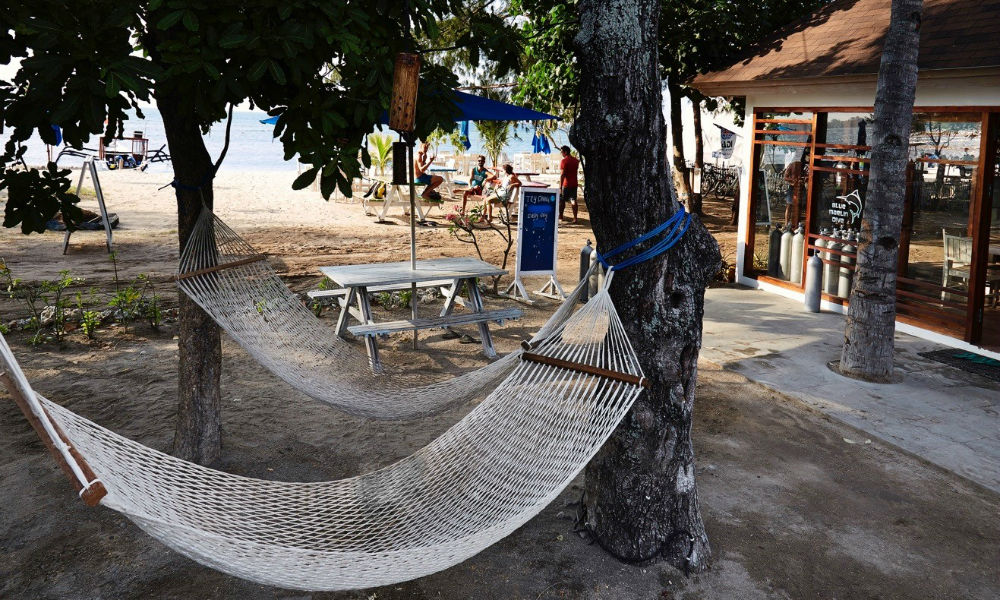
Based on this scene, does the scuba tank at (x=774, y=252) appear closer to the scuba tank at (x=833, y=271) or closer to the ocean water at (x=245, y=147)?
the scuba tank at (x=833, y=271)

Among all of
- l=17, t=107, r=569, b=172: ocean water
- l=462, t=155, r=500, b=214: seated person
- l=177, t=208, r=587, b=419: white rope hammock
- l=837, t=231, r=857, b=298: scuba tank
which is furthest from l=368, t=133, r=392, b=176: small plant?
l=177, t=208, r=587, b=419: white rope hammock

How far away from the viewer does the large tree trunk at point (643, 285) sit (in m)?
2.92

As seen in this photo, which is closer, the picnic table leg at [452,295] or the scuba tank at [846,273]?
the picnic table leg at [452,295]

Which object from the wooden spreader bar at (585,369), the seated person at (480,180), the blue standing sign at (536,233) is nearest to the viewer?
the wooden spreader bar at (585,369)

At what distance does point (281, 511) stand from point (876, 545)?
244 cm

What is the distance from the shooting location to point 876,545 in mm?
3369

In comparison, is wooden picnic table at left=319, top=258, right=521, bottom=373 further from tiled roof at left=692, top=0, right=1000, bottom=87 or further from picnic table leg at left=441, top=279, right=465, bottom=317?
tiled roof at left=692, top=0, right=1000, bottom=87

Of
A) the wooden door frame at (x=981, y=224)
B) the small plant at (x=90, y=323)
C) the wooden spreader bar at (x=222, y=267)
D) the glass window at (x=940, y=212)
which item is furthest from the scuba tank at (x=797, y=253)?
Result: the small plant at (x=90, y=323)

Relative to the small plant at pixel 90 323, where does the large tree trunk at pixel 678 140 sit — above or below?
above

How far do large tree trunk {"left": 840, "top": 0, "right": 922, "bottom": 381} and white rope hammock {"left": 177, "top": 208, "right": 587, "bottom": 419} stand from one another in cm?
295

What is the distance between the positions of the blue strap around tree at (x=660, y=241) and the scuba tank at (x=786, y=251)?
549 cm

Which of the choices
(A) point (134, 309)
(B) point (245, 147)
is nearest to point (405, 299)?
(A) point (134, 309)

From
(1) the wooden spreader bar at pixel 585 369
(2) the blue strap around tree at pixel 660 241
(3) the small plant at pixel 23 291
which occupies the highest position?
(2) the blue strap around tree at pixel 660 241

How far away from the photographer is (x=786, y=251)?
26.7 feet
